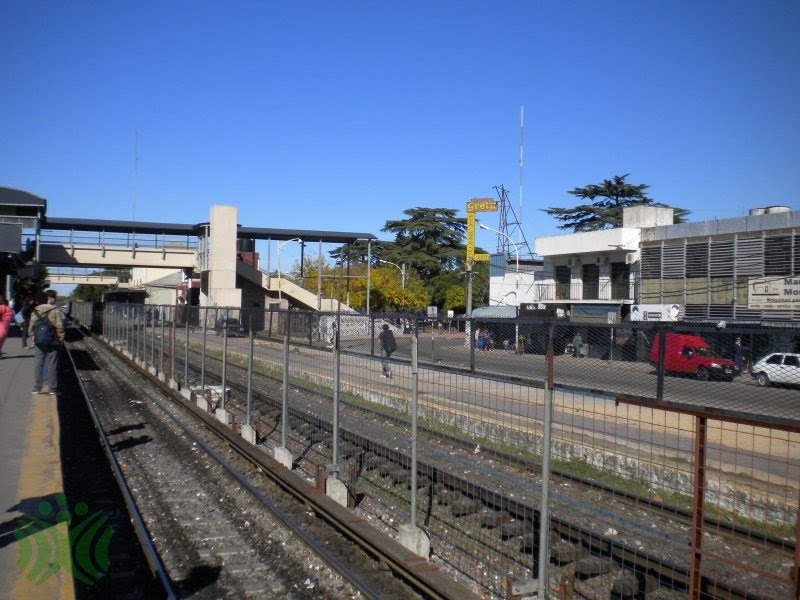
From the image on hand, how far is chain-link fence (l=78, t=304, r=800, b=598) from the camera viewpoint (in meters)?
4.53

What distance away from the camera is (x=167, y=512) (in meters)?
8.30

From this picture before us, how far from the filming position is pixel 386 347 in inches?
319

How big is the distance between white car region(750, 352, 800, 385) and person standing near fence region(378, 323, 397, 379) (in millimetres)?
3840

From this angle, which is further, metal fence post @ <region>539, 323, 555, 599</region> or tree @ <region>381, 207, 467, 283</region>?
tree @ <region>381, 207, 467, 283</region>

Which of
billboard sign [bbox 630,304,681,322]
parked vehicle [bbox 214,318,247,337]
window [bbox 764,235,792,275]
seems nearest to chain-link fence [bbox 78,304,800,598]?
parked vehicle [bbox 214,318,247,337]

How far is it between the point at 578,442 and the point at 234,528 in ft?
13.4

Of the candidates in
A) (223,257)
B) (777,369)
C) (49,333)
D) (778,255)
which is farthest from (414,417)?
(223,257)

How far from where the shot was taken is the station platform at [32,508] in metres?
5.19

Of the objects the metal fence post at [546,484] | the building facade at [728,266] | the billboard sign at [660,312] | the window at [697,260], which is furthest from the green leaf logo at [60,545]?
the window at [697,260]

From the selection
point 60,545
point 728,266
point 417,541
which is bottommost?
point 417,541

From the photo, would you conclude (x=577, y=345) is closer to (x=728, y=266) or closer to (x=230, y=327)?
(x=230, y=327)

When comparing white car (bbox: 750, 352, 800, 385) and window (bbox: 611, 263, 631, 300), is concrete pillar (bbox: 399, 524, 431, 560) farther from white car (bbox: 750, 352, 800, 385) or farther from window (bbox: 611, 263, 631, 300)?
window (bbox: 611, 263, 631, 300)

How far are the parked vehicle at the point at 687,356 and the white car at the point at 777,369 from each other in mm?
381

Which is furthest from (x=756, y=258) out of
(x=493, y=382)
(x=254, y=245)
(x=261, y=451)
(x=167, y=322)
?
(x=254, y=245)
